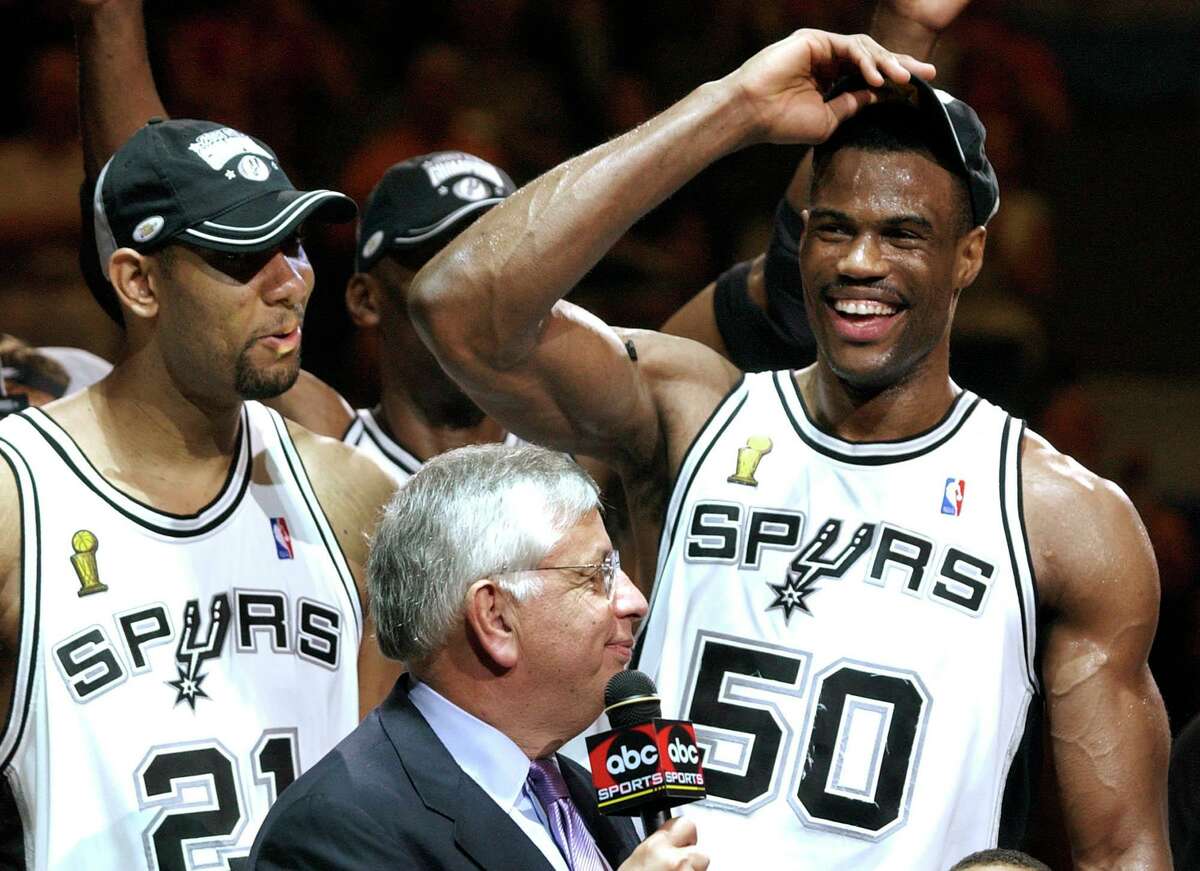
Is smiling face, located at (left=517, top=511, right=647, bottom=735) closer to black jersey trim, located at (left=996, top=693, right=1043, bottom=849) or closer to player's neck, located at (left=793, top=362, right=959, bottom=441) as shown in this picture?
player's neck, located at (left=793, top=362, right=959, bottom=441)

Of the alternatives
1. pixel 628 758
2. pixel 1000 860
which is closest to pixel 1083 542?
pixel 1000 860

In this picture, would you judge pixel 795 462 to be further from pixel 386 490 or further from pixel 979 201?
pixel 386 490

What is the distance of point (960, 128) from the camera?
2582mm

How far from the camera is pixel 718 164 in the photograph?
20.5ft

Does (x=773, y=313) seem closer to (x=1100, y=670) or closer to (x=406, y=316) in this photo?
(x=406, y=316)

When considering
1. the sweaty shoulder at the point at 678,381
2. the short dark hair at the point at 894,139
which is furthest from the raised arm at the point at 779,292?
the sweaty shoulder at the point at 678,381

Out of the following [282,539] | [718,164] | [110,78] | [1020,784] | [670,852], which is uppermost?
[718,164]

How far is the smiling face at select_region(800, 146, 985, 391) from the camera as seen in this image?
2518mm

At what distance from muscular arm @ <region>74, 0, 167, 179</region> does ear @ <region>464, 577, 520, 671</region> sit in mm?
1514

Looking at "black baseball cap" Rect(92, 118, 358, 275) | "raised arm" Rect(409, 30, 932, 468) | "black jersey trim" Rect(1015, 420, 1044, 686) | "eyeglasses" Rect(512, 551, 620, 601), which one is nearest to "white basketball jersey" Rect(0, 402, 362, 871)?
"black baseball cap" Rect(92, 118, 358, 275)

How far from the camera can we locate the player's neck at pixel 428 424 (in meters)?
3.43

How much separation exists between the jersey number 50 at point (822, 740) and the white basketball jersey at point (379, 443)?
1.01 meters

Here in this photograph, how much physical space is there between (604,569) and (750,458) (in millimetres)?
603

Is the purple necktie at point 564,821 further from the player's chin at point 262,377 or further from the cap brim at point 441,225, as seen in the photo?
the cap brim at point 441,225
